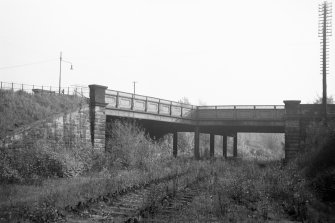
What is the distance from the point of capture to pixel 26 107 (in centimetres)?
2159

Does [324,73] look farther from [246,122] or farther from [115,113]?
[115,113]

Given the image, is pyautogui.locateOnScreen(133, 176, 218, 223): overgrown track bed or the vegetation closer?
pyautogui.locateOnScreen(133, 176, 218, 223): overgrown track bed

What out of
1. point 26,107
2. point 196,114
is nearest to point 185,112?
point 196,114

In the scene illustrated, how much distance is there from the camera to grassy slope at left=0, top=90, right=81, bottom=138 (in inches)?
781

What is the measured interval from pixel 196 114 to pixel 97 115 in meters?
13.4

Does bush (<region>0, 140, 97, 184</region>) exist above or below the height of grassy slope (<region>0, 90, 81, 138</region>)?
below

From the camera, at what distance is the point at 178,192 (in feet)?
43.5

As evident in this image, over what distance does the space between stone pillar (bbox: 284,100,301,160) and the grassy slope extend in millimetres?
16770

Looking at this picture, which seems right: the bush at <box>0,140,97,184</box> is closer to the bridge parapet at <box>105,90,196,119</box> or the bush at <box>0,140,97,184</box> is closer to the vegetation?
the vegetation

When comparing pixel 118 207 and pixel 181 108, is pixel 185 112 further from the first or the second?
pixel 118 207

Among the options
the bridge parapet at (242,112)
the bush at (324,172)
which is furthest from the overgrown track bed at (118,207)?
the bridge parapet at (242,112)

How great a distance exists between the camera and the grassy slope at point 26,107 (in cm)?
1984

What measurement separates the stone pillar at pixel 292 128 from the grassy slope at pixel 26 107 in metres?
16.8

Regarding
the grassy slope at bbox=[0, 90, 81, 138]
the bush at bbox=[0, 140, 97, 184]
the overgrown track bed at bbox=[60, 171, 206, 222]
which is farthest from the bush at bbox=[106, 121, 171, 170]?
the overgrown track bed at bbox=[60, 171, 206, 222]
